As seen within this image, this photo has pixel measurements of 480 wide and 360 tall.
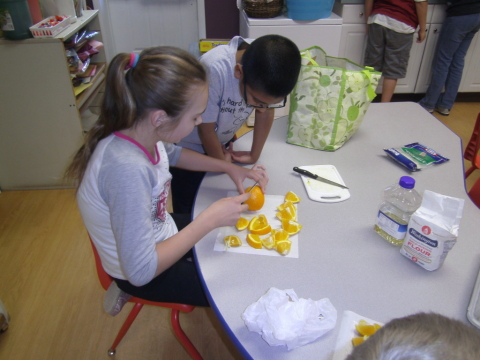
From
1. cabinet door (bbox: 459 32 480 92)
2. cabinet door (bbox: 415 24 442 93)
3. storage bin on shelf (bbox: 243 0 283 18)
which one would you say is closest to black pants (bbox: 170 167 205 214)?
storage bin on shelf (bbox: 243 0 283 18)

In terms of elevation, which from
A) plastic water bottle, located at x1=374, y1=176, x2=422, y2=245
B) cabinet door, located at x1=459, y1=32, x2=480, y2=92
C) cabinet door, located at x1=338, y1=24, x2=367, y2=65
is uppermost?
plastic water bottle, located at x1=374, y1=176, x2=422, y2=245

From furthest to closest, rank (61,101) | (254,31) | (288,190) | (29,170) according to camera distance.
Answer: (254,31), (29,170), (61,101), (288,190)

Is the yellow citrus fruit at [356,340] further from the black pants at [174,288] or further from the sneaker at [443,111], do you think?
the sneaker at [443,111]

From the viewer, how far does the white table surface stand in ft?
2.53

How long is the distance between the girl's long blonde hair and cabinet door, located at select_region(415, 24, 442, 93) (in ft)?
10.2

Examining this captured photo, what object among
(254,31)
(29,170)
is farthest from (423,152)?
(29,170)

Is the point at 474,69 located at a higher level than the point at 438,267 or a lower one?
lower

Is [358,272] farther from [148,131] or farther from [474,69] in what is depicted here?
[474,69]

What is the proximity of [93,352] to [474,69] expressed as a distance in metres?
3.81

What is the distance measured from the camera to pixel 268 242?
940 millimetres

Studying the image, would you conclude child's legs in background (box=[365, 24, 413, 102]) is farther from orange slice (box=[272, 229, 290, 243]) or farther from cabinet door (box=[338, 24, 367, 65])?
orange slice (box=[272, 229, 290, 243])

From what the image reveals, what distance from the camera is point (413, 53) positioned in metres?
3.28

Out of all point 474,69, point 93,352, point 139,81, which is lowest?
point 93,352

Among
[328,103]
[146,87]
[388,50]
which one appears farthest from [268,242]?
[388,50]
